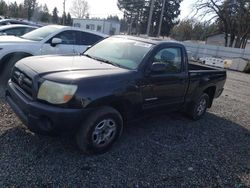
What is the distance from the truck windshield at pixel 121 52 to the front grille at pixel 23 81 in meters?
1.34

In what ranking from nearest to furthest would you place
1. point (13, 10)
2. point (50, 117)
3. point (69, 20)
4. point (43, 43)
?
point (50, 117) < point (43, 43) < point (13, 10) < point (69, 20)

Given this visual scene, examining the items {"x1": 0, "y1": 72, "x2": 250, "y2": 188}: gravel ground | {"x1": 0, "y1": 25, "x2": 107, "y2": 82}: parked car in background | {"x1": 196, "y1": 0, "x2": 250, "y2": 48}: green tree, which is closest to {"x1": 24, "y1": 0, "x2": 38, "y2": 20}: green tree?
{"x1": 196, "y1": 0, "x2": 250, "y2": 48}: green tree

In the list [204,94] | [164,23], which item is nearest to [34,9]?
[164,23]

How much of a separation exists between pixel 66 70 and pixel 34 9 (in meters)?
67.3

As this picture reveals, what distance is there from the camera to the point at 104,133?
385 cm

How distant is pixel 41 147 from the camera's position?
3807mm

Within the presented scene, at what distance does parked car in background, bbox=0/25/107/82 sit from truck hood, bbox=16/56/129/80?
1654mm

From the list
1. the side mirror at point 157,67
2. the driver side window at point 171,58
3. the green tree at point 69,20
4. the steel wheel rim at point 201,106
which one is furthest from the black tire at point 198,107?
the green tree at point 69,20

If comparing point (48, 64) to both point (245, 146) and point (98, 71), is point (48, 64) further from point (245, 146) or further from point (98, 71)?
point (245, 146)

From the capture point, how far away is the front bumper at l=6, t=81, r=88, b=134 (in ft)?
10.7

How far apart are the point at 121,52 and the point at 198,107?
2.46 m

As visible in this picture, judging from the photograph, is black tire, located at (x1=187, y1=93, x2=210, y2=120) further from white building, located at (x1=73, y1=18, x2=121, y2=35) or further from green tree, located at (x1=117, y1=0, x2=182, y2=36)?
green tree, located at (x1=117, y1=0, x2=182, y2=36)

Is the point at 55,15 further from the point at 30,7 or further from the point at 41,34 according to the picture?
the point at 41,34

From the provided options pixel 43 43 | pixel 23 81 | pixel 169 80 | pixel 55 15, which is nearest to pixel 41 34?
pixel 43 43
